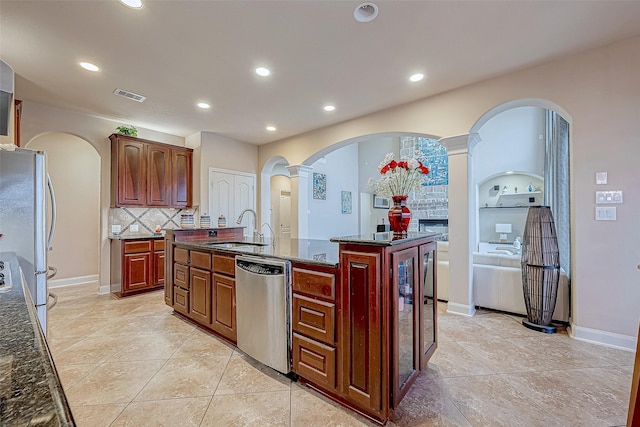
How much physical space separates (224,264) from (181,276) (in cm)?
98

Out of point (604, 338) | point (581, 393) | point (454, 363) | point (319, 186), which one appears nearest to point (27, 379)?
point (454, 363)

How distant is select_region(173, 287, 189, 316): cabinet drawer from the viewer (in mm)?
3008

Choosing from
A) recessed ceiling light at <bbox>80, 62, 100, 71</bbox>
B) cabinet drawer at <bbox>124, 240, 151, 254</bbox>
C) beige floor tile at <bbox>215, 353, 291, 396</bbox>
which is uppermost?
recessed ceiling light at <bbox>80, 62, 100, 71</bbox>

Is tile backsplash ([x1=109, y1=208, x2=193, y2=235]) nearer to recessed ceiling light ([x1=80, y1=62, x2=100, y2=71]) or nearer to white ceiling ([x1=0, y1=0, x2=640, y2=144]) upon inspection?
white ceiling ([x1=0, y1=0, x2=640, y2=144])

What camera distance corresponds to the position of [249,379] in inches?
78.8

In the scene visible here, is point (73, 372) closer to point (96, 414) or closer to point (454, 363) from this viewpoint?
point (96, 414)

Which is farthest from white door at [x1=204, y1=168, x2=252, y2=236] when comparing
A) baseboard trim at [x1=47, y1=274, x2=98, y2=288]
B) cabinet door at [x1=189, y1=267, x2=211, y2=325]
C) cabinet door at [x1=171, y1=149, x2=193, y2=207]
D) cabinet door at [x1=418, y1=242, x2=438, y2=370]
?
cabinet door at [x1=418, y1=242, x2=438, y2=370]

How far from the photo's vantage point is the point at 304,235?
568 centimetres

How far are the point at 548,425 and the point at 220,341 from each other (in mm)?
2501

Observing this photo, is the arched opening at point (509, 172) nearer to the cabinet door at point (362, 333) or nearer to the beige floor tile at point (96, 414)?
the cabinet door at point (362, 333)

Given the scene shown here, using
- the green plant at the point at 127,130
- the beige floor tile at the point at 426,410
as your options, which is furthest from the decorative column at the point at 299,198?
the beige floor tile at the point at 426,410

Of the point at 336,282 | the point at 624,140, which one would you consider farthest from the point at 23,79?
the point at 624,140

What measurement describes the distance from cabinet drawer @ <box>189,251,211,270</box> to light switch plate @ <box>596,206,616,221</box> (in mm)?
3720

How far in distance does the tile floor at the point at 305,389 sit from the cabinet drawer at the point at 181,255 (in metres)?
0.72
